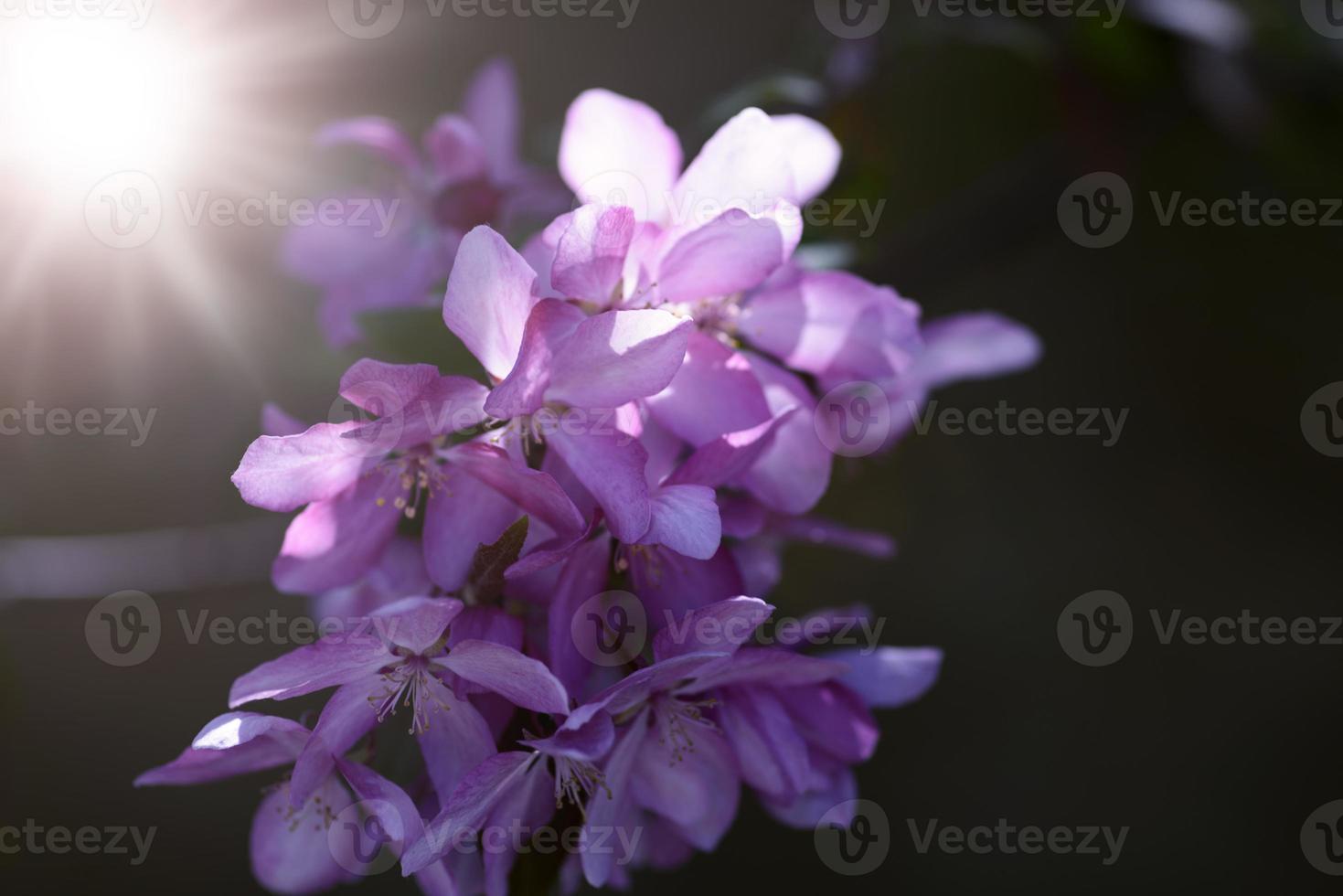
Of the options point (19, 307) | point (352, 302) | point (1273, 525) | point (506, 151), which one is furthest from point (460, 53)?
point (1273, 525)

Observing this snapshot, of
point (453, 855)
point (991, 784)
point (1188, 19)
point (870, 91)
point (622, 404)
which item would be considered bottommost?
point (991, 784)

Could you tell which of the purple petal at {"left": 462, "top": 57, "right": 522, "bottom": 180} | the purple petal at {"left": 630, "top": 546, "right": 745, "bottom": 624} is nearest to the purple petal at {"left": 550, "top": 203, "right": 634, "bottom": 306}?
the purple petal at {"left": 630, "top": 546, "right": 745, "bottom": 624}

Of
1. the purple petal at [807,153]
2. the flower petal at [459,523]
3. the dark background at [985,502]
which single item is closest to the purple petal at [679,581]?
the flower petal at [459,523]

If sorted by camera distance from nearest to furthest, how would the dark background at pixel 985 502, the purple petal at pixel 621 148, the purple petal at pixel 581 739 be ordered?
the purple petal at pixel 581 739 < the purple petal at pixel 621 148 < the dark background at pixel 985 502

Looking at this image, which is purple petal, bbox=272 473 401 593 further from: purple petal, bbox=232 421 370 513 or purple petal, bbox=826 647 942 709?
purple petal, bbox=826 647 942 709

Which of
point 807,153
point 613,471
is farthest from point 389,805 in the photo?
point 807,153

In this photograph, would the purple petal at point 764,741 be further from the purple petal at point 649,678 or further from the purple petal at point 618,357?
the purple petal at point 618,357

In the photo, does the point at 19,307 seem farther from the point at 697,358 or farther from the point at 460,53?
the point at 697,358
